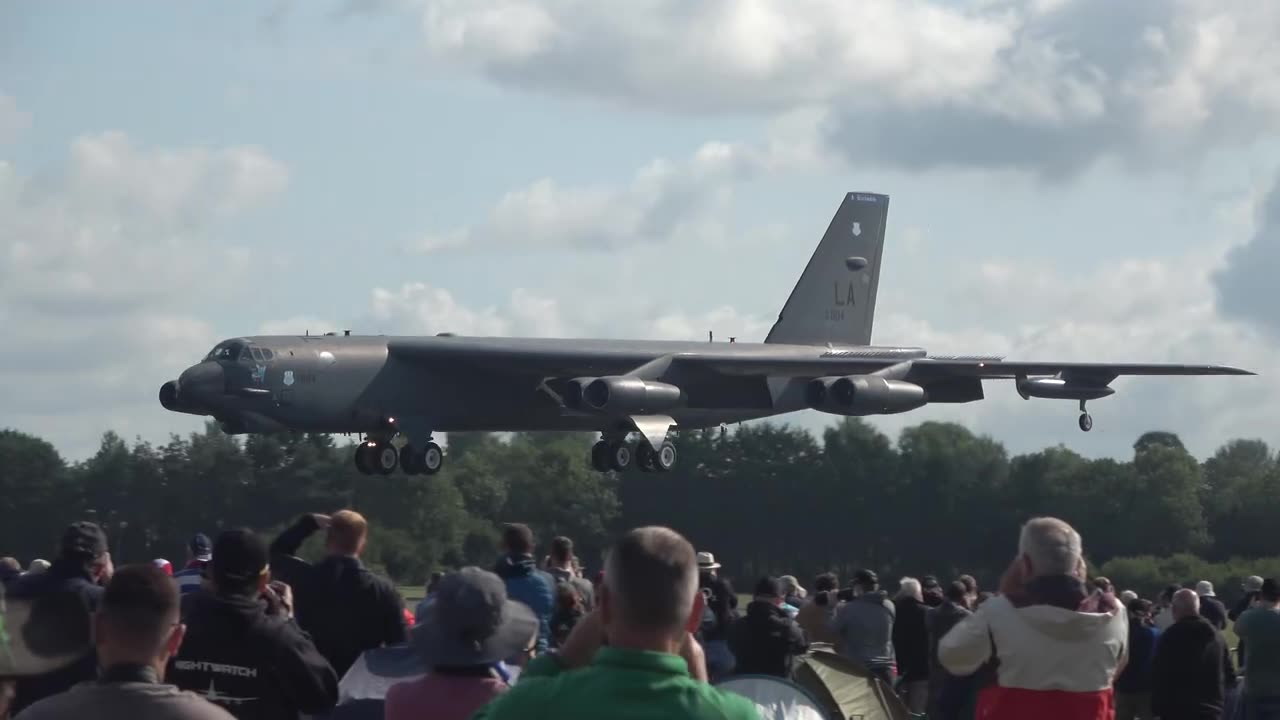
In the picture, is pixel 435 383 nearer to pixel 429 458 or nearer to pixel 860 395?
pixel 429 458

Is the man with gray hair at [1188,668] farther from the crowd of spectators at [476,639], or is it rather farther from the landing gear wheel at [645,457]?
the landing gear wheel at [645,457]

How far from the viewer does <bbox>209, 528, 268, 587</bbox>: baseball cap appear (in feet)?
21.2

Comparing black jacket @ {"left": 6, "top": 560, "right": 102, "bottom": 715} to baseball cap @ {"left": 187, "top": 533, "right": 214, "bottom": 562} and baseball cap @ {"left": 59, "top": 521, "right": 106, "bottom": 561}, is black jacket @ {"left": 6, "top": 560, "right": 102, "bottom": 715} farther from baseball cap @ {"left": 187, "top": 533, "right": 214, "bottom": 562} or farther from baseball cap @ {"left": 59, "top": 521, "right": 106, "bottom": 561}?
baseball cap @ {"left": 187, "top": 533, "right": 214, "bottom": 562}

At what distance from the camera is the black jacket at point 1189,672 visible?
11898 millimetres

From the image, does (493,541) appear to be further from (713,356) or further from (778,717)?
(778,717)

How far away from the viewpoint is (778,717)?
721cm

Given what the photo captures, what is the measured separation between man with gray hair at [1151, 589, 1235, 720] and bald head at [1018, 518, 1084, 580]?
230 inches

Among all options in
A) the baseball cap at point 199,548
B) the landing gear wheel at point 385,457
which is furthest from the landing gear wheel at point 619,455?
the baseball cap at point 199,548

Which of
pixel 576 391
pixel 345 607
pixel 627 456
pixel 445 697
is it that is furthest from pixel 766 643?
pixel 627 456

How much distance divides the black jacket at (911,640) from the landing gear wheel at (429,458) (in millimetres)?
19452

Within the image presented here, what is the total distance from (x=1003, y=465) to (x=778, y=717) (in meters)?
36.8

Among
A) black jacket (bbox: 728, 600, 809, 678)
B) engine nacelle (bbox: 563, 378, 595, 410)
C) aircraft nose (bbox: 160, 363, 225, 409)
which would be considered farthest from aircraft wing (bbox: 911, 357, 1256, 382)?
black jacket (bbox: 728, 600, 809, 678)

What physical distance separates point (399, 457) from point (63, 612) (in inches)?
1102

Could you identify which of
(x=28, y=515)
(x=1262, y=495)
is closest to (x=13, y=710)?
(x=28, y=515)
